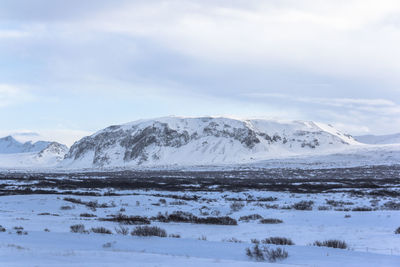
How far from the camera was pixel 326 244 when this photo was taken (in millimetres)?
11102

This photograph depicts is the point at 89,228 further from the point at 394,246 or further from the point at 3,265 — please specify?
the point at 394,246

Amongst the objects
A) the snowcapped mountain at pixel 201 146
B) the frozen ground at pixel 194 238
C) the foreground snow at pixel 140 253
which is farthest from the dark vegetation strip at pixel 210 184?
the snowcapped mountain at pixel 201 146

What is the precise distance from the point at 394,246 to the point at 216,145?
174313mm

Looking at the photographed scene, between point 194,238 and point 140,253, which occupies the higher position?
point 140,253

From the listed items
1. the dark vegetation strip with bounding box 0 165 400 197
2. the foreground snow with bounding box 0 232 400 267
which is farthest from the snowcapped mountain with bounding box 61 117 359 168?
the foreground snow with bounding box 0 232 400 267

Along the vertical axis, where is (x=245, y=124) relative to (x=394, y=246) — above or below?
above

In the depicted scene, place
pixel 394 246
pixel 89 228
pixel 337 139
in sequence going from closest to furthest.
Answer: pixel 394 246 < pixel 89 228 < pixel 337 139

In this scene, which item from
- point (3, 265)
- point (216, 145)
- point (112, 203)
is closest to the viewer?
point (3, 265)

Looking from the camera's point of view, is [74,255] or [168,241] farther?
[168,241]

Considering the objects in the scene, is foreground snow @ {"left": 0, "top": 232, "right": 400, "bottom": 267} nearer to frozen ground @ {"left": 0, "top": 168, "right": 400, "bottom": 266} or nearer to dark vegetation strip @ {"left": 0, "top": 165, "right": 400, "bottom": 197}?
frozen ground @ {"left": 0, "top": 168, "right": 400, "bottom": 266}

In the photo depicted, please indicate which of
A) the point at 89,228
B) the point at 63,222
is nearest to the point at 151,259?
the point at 89,228

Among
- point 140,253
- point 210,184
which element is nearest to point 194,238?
point 140,253

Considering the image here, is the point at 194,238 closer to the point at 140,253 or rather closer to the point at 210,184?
the point at 140,253

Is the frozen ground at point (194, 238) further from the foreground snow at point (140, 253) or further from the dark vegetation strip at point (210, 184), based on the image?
the dark vegetation strip at point (210, 184)
